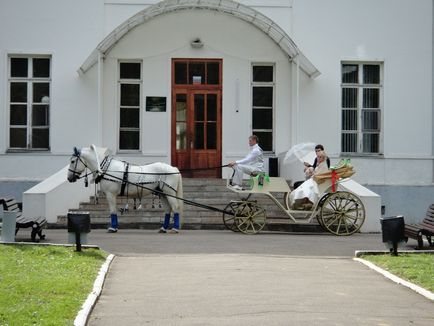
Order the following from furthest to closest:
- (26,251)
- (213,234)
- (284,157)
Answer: (284,157), (213,234), (26,251)

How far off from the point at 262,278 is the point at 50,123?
13971mm

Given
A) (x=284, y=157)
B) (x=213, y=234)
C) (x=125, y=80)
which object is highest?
(x=125, y=80)

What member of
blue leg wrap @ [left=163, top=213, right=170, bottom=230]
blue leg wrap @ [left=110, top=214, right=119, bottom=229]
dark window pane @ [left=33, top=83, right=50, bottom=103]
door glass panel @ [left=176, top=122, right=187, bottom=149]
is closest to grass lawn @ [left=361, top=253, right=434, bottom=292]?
blue leg wrap @ [left=163, top=213, right=170, bottom=230]

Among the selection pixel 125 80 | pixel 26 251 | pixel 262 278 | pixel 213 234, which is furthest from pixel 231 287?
pixel 125 80

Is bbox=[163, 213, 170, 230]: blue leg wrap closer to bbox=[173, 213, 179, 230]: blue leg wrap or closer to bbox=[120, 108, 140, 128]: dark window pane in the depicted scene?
bbox=[173, 213, 179, 230]: blue leg wrap

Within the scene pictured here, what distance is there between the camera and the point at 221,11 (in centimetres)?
2486

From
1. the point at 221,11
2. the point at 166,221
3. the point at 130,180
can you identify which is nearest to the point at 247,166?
the point at 166,221

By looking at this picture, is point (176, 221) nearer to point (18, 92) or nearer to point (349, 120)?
point (18, 92)

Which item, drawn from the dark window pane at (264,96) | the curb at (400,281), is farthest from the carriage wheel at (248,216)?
the dark window pane at (264,96)

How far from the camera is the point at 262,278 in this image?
12211 millimetres

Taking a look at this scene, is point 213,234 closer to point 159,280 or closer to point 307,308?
point 159,280

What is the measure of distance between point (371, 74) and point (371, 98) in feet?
2.27

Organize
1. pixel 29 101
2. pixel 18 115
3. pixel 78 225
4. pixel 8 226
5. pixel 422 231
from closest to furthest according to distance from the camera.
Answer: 1. pixel 78 225
2. pixel 8 226
3. pixel 422 231
4. pixel 29 101
5. pixel 18 115

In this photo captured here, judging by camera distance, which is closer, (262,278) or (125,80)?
(262,278)
